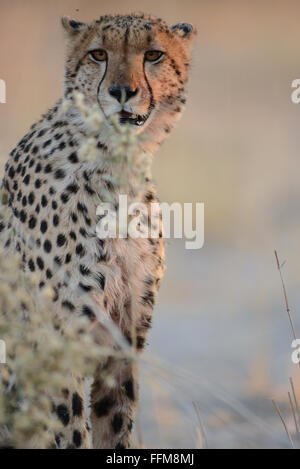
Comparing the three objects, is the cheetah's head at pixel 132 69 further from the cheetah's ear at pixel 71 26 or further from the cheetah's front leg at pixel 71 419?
the cheetah's front leg at pixel 71 419

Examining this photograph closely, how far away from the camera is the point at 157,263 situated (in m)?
3.22

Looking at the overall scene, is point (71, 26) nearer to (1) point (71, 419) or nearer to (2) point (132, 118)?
(2) point (132, 118)

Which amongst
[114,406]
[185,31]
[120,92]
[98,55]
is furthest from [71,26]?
[114,406]

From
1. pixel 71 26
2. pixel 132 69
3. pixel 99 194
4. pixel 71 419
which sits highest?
pixel 71 26

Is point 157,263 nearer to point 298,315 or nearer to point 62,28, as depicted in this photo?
point 62,28

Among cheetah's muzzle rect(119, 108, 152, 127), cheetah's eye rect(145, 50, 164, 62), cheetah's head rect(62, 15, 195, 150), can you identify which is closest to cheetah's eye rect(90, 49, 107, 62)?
cheetah's head rect(62, 15, 195, 150)

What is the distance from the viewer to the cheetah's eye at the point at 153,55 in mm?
3123

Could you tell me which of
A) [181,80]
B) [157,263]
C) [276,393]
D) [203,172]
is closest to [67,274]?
[157,263]

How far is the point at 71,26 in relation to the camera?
130 inches

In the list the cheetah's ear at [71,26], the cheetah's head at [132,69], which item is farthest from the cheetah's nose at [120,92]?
the cheetah's ear at [71,26]

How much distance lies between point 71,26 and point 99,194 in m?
0.62

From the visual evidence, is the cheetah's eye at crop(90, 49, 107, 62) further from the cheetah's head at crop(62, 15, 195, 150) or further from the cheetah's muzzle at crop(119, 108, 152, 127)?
the cheetah's muzzle at crop(119, 108, 152, 127)
